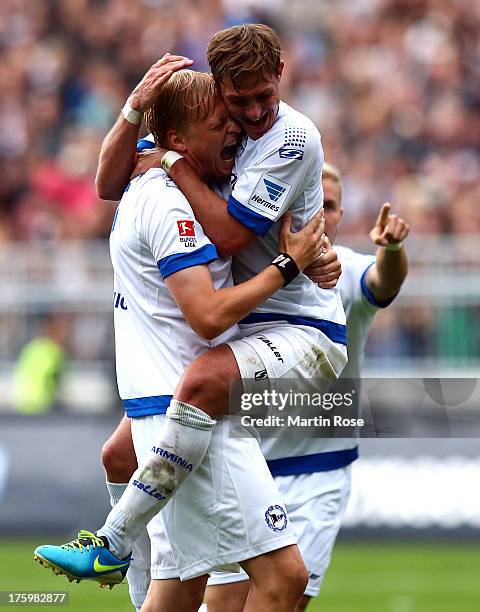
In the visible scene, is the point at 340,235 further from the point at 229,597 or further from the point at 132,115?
→ the point at 132,115

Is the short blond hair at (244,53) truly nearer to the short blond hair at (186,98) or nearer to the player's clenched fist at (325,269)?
the short blond hair at (186,98)

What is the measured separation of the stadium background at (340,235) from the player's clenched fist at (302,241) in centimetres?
429

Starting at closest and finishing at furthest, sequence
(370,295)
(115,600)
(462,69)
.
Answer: (370,295), (115,600), (462,69)

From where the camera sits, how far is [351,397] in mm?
6332

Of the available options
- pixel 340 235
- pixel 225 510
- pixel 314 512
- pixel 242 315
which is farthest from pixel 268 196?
pixel 340 235

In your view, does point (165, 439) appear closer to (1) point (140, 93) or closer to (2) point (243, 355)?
(2) point (243, 355)

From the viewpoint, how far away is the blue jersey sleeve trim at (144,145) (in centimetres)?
571

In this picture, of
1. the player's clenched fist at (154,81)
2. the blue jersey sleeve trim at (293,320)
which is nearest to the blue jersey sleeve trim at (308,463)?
the blue jersey sleeve trim at (293,320)

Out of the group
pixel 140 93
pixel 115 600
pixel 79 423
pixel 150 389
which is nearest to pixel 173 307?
pixel 150 389

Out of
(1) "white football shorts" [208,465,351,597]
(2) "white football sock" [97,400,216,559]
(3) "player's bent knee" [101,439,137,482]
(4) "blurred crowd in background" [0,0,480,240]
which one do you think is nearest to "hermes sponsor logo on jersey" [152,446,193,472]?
(2) "white football sock" [97,400,216,559]

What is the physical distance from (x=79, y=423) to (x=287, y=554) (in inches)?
273

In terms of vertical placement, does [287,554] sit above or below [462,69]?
below

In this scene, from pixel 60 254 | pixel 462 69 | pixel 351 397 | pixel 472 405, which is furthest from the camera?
pixel 462 69

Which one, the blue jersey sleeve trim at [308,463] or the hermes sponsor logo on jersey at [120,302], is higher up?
the hermes sponsor logo on jersey at [120,302]
